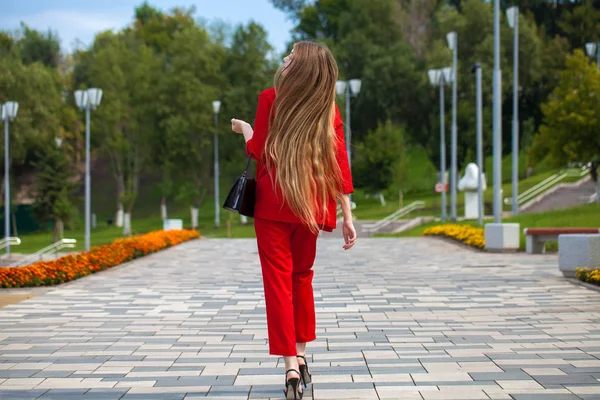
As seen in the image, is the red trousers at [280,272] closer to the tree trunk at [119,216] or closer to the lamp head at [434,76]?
the lamp head at [434,76]

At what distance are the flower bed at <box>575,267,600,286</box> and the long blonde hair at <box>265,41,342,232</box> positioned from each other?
7368 mm

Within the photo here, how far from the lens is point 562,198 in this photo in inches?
1796

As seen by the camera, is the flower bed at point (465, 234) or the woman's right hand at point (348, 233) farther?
the flower bed at point (465, 234)

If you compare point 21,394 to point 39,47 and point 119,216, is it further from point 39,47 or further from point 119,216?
point 39,47

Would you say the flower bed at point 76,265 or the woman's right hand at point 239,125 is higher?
the woman's right hand at point 239,125

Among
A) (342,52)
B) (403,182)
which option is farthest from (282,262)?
(342,52)

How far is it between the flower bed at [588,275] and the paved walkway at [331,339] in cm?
26

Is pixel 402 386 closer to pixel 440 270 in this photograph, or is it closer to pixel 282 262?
pixel 282 262

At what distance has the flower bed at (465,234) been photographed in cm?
2236

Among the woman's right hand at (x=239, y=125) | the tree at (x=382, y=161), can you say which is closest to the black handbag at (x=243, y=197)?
the woman's right hand at (x=239, y=125)

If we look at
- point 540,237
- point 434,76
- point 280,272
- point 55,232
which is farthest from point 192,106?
point 280,272

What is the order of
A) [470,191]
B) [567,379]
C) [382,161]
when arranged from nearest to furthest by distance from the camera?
1. [567,379]
2. [470,191]
3. [382,161]

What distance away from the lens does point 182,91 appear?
56531 millimetres

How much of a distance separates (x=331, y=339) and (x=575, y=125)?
1207 inches
